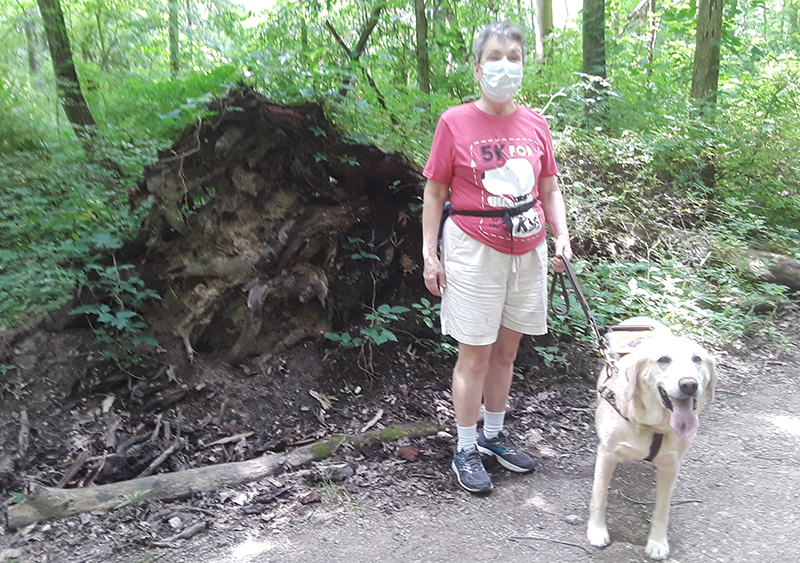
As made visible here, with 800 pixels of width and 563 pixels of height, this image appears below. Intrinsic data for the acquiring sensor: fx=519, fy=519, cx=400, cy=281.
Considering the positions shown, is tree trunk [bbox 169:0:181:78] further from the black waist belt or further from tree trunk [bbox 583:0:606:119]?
the black waist belt

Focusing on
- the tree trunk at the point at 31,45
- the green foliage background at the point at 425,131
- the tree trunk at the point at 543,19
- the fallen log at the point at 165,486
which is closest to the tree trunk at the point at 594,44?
the green foliage background at the point at 425,131

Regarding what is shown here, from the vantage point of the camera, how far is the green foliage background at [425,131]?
14.7ft

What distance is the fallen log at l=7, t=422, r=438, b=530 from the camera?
105 inches

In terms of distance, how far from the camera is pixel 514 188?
2.76 metres

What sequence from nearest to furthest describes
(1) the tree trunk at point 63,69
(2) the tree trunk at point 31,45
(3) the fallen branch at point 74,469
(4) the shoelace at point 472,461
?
(3) the fallen branch at point 74,469 → (4) the shoelace at point 472,461 → (1) the tree trunk at point 63,69 → (2) the tree trunk at point 31,45

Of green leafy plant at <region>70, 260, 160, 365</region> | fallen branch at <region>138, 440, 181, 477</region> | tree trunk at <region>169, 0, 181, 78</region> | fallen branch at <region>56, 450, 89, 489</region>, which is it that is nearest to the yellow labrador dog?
fallen branch at <region>138, 440, 181, 477</region>

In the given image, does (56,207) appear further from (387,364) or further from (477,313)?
(477,313)

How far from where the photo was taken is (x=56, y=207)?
192 inches

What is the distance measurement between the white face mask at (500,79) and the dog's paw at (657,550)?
2.31 m

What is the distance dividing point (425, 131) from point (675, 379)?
4396 millimetres

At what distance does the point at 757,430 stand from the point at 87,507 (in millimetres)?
4340

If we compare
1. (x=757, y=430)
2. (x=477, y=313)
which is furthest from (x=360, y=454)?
(x=757, y=430)

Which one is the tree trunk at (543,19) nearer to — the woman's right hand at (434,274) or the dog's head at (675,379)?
the woman's right hand at (434,274)

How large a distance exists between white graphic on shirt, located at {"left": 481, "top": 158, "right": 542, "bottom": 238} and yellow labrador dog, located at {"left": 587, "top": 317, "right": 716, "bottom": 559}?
846 millimetres
